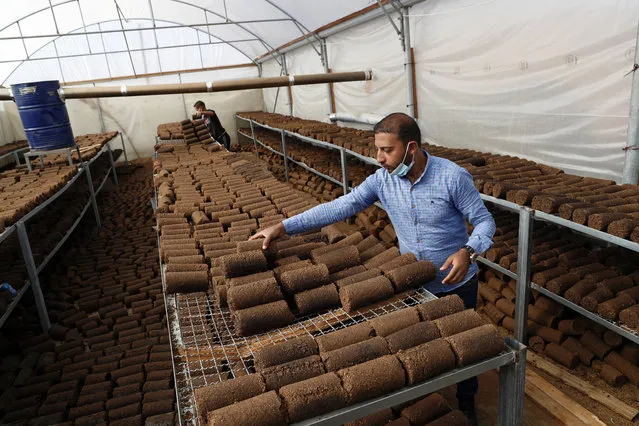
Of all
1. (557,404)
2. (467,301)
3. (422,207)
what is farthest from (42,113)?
(557,404)

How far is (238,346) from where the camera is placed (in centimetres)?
254

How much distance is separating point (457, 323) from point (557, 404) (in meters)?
2.04

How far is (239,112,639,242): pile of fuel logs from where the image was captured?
3.86 meters

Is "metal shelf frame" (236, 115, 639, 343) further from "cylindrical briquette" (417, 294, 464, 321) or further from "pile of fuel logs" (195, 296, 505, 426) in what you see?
"pile of fuel logs" (195, 296, 505, 426)

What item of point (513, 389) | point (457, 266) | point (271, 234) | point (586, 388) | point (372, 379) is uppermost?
point (271, 234)

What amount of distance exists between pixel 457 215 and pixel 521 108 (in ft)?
13.1

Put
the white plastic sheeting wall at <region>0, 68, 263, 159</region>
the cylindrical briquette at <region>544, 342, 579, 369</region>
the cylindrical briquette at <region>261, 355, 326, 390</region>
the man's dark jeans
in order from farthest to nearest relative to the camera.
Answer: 1. the white plastic sheeting wall at <region>0, 68, 263, 159</region>
2. the cylindrical briquette at <region>544, 342, 579, 369</region>
3. the man's dark jeans
4. the cylindrical briquette at <region>261, 355, 326, 390</region>

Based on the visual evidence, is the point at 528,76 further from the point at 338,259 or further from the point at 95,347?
the point at 95,347

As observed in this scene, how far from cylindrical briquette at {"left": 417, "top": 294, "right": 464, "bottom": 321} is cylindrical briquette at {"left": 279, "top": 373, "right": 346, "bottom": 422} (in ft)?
2.33

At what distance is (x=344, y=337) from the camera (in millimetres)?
2385

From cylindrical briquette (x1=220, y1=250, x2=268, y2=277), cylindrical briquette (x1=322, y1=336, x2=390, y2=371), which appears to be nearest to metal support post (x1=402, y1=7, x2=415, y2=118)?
cylindrical briquette (x1=220, y1=250, x2=268, y2=277)

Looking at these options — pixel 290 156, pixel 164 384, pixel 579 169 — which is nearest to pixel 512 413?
pixel 164 384

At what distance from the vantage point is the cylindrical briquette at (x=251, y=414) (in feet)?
6.09

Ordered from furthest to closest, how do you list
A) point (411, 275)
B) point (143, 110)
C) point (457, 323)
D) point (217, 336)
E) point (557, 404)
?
1. point (143, 110)
2. point (557, 404)
3. point (411, 275)
4. point (217, 336)
5. point (457, 323)
